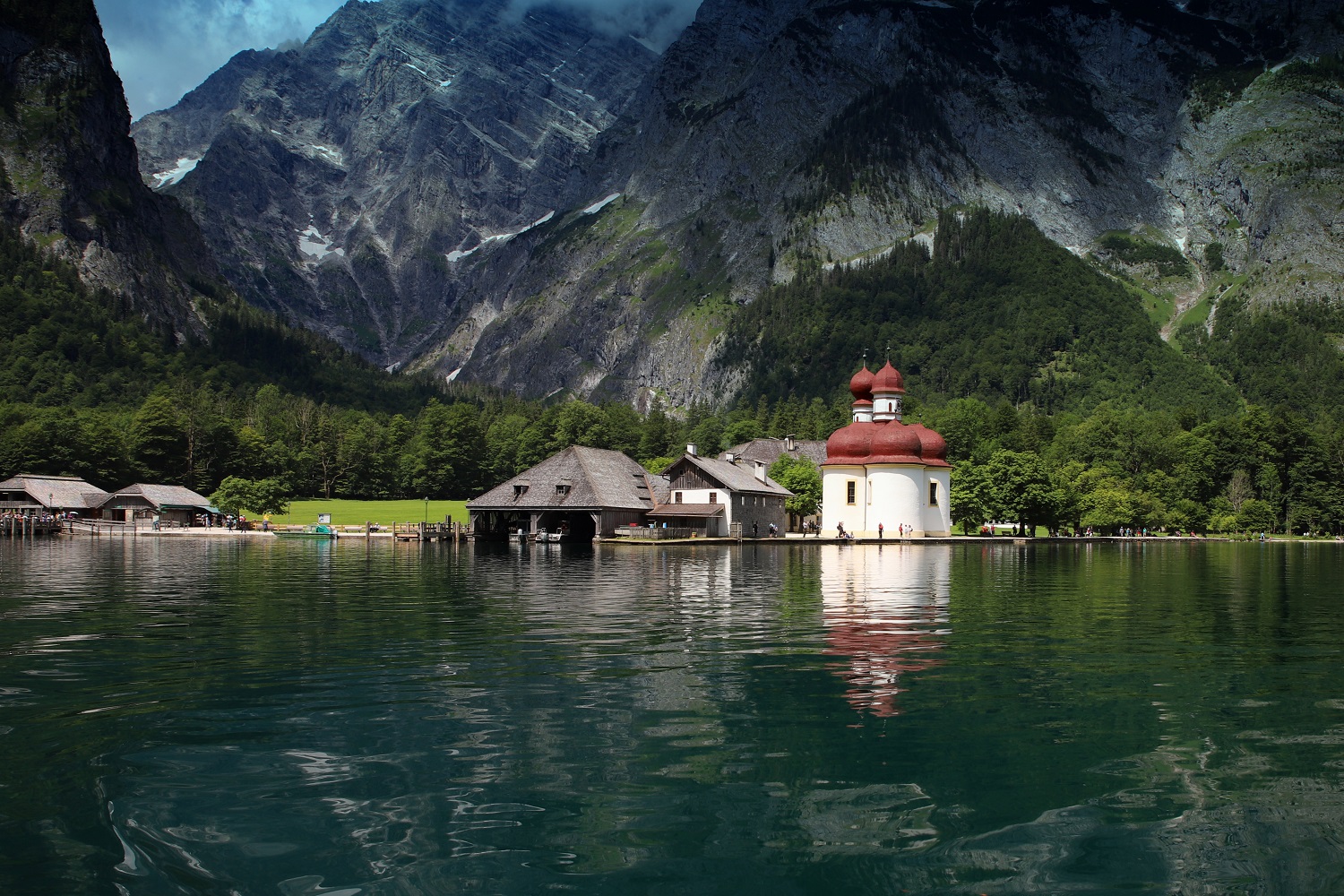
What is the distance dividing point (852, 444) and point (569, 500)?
28705mm

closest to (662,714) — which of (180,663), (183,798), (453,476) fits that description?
(183,798)

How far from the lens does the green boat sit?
97.7 meters

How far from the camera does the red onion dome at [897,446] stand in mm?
99000

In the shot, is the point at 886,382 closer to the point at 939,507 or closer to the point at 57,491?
the point at 939,507

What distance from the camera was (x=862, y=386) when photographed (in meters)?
107

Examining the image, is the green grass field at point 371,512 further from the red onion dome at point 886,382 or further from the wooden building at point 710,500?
the red onion dome at point 886,382

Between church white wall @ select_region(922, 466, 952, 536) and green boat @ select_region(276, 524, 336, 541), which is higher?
church white wall @ select_region(922, 466, 952, 536)

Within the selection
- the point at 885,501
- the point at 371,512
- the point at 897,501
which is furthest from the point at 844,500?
the point at 371,512

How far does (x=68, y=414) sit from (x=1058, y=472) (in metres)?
124

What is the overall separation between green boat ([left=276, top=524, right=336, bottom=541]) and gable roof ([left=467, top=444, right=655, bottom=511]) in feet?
51.2

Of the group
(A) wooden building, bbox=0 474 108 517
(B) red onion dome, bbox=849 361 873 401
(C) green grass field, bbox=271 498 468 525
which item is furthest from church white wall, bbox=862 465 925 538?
(A) wooden building, bbox=0 474 108 517

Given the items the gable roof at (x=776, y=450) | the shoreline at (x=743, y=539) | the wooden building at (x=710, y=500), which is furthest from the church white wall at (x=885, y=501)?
the gable roof at (x=776, y=450)

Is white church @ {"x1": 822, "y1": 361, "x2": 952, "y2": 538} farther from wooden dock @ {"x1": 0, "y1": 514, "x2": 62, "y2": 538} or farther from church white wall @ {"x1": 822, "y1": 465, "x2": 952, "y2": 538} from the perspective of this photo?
wooden dock @ {"x1": 0, "y1": 514, "x2": 62, "y2": 538}

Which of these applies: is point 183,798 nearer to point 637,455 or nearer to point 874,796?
point 874,796
